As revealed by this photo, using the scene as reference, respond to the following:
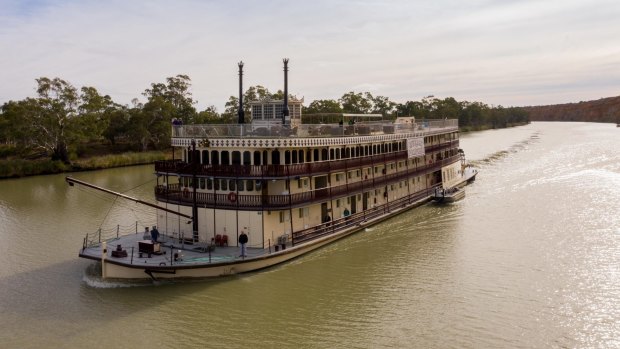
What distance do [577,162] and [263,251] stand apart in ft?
186

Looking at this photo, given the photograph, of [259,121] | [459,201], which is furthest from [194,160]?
[459,201]

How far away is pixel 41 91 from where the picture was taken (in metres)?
67.2

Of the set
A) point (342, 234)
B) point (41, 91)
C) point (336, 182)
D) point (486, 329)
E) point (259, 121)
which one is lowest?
point (486, 329)

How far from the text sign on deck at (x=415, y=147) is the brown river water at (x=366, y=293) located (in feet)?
16.4

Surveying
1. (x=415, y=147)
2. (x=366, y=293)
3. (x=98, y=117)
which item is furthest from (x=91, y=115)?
(x=366, y=293)

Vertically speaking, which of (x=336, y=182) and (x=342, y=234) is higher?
(x=336, y=182)

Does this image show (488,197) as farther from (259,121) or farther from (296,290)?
(296,290)

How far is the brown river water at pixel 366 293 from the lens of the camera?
17.9m

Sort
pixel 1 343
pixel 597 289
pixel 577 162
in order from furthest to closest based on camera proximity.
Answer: pixel 577 162
pixel 597 289
pixel 1 343

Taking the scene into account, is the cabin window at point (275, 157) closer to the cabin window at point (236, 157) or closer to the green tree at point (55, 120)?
the cabin window at point (236, 157)

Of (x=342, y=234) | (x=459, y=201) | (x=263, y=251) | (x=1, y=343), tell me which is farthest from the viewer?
(x=459, y=201)

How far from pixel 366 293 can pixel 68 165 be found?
56999 millimetres

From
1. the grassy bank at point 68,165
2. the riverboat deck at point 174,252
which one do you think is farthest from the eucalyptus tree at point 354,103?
the riverboat deck at point 174,252

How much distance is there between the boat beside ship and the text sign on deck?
7645 mm
